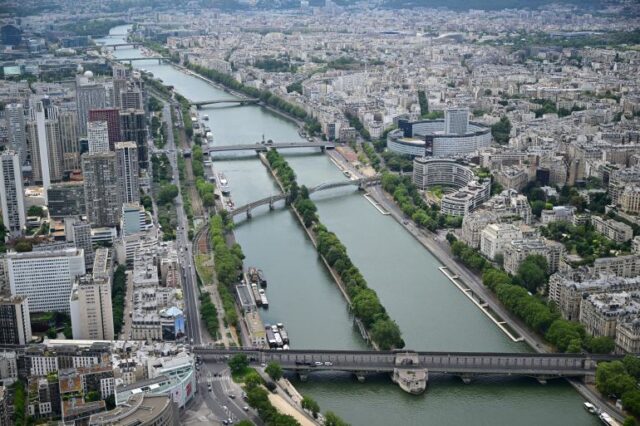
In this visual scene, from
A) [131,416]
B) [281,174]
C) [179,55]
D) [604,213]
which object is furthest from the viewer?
[179,55]

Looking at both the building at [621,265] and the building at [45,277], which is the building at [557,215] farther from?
the building at [45,277]

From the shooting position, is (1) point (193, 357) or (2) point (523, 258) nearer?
(1) point (193, 357)

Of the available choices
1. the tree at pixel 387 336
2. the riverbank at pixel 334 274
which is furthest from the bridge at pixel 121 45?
the tree at pixel 387 336

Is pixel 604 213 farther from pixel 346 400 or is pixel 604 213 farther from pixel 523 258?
pixel 346 400

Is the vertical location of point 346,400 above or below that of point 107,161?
below

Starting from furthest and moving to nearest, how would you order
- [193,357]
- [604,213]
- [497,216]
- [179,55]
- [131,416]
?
[179,55]
[604,213]
[497,216]
[193,357]
[131,416]

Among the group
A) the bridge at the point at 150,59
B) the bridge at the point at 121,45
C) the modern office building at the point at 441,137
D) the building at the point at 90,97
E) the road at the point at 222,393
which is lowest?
Result: the road at the point at 222,393

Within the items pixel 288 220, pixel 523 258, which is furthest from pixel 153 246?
pixel 523 258

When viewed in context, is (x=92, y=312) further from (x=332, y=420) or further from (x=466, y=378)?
(x=466, y=378)
